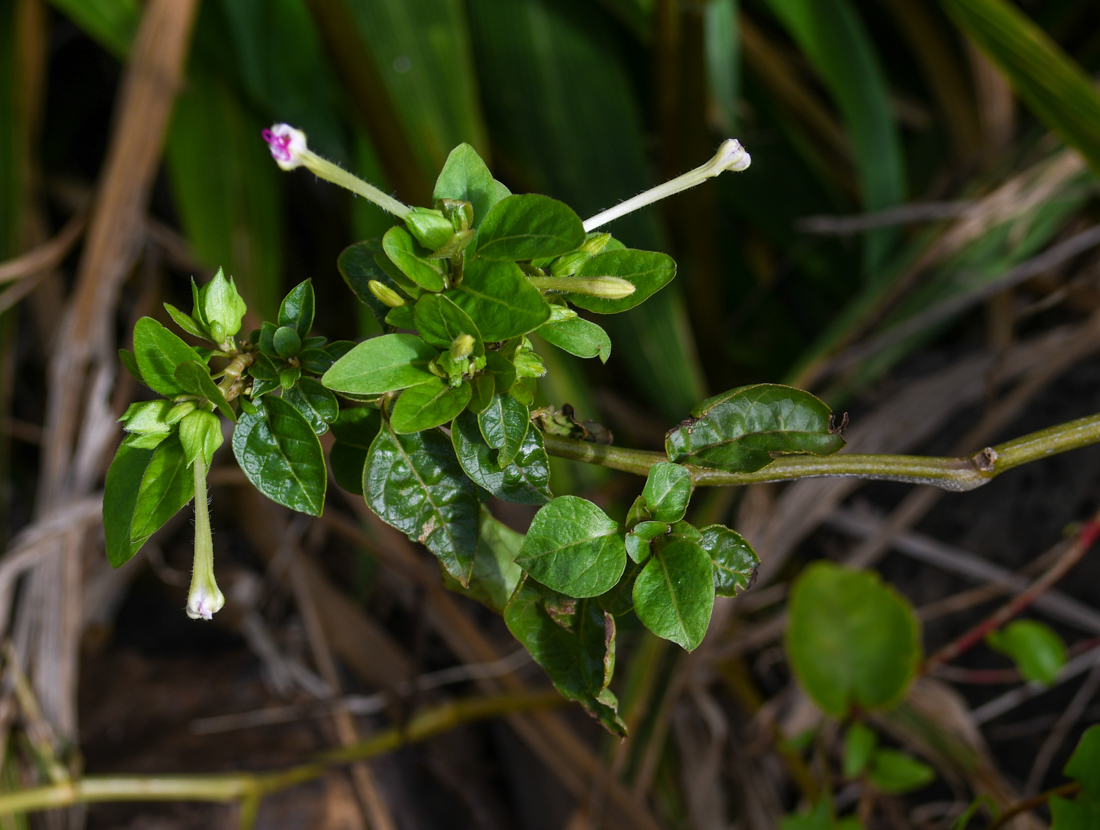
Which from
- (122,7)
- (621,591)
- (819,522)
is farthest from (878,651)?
(122,7)

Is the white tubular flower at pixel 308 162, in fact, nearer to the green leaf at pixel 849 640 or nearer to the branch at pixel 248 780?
the green leaf at pixel 849 640

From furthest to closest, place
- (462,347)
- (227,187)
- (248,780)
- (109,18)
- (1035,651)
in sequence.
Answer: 1. (227,187)
2. (109,18)
3. (248,780)
4. (1035,651)
5. (462,347)

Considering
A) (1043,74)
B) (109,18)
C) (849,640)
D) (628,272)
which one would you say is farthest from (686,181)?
(109,18)

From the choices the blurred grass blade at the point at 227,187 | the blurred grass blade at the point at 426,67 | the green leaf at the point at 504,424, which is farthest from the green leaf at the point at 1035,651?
the blurred grass blade at the point at 227,187

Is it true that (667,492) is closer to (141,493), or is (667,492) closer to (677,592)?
(677,592)

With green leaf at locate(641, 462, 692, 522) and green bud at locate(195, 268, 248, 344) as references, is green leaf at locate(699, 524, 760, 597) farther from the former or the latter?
green bud at locate(195, 268, 248, 344)
